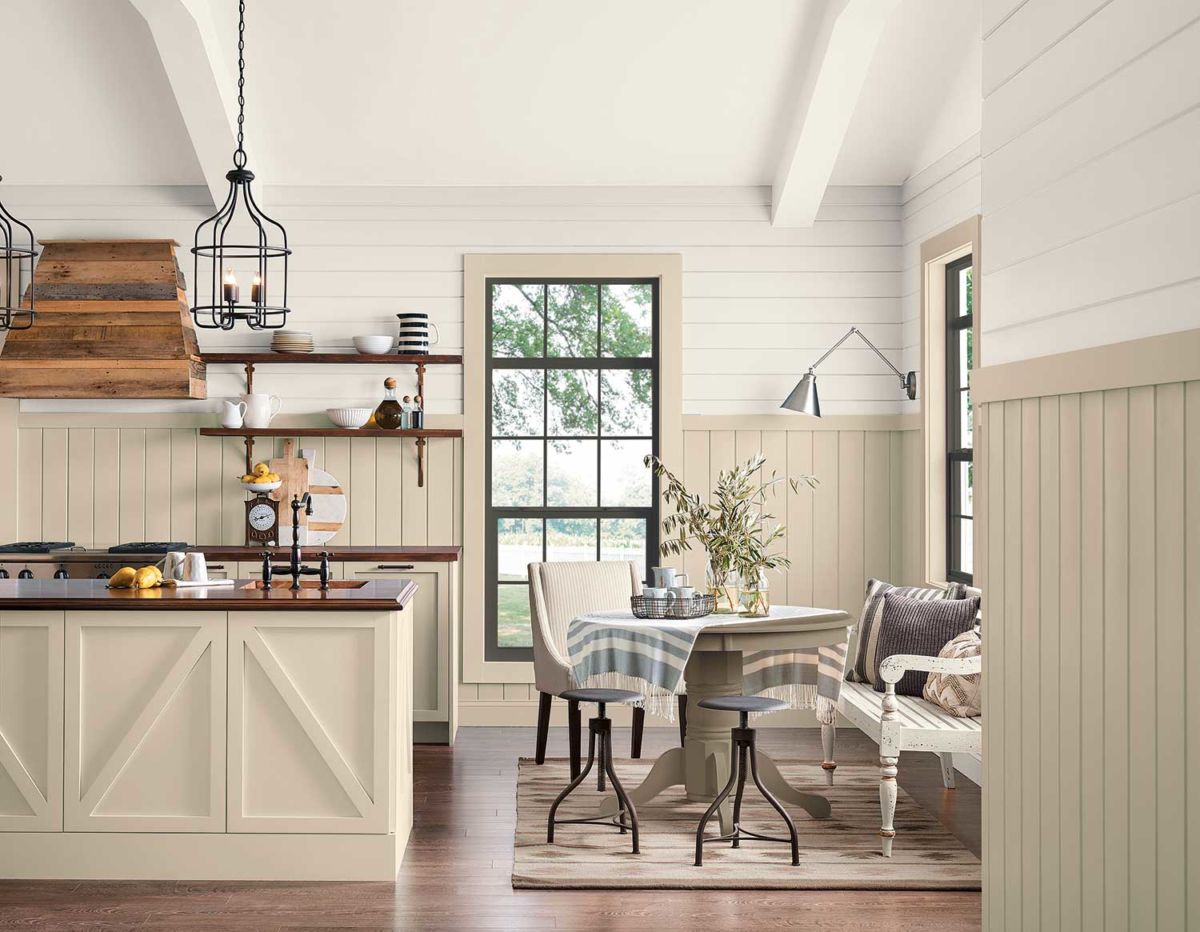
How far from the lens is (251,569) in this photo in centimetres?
606

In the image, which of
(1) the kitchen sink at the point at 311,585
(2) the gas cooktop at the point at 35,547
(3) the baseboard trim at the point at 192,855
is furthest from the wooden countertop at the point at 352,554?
(3) the baseboard trim at the point at 192,855

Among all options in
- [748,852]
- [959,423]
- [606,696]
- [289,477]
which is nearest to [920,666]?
[748,852]

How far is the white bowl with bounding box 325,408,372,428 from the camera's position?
6.31 meters

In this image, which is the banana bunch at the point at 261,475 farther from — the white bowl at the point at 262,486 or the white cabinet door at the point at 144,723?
the white cabinet door at the point at 144,723

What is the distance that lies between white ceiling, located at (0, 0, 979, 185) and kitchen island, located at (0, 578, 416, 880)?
2.77m

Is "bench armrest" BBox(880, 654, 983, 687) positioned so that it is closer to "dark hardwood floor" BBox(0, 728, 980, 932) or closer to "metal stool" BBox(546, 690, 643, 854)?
"dark hardwood floor" BBox(0, 728, 980, 932)

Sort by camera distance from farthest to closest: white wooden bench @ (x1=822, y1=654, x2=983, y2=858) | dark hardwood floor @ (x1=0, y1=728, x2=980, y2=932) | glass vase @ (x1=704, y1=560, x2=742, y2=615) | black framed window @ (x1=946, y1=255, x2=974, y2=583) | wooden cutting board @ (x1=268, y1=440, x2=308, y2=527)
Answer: wooden cutting board @ (x1=268, y1=440, x2=308, y2=527) < black framed window @ (x1=946, y1=255, x2=974, y2=583) < glass vase @ (x1=704, y1=560, x2=742, y2=615) < white wooden bench @ (x1=822, y1=654, x2=983, y2=858) < dark hardwood floor @ (x1=0, y1=728, x2=980, y2=932)

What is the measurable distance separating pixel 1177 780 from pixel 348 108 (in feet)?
16.4

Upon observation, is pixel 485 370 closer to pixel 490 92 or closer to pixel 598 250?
pixel 598 250

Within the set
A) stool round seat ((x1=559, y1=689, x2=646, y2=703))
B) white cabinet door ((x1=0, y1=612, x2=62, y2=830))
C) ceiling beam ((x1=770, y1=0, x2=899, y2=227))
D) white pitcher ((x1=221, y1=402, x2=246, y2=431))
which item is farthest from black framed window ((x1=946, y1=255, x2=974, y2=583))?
white cabinet door ((x1=0, y1=612, x2=62, y2=830))

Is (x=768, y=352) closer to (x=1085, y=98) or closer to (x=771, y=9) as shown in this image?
(x=771, y=9)

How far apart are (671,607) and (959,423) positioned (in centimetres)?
212

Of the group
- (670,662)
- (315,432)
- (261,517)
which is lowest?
(670,662)

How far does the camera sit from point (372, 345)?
6344 mm
